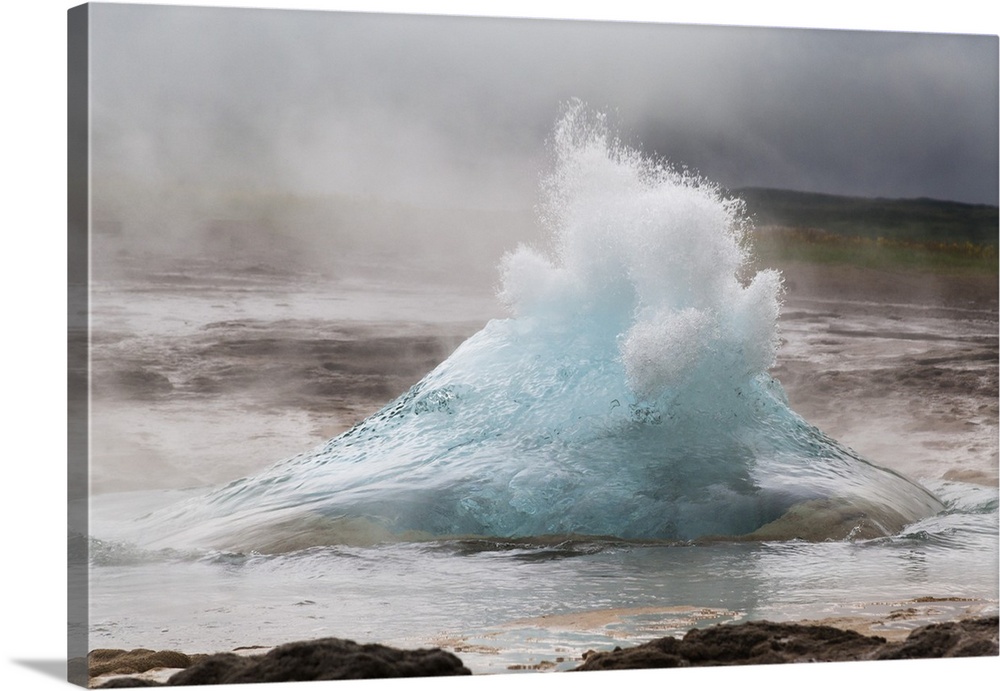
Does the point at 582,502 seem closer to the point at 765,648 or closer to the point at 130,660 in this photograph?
the point at 765,648

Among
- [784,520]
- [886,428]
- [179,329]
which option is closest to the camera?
[179,329]

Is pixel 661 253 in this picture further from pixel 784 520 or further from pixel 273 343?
pixel 273 343

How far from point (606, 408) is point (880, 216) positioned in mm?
2147

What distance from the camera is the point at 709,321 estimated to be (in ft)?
29.5

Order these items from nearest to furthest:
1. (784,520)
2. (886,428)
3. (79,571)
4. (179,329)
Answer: (79,571), (179,329), (784,520), (886,428)

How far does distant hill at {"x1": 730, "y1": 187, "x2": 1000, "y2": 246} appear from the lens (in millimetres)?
9344

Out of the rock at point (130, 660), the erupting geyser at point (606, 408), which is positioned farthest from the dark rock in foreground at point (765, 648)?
the rock at point (130, 660)

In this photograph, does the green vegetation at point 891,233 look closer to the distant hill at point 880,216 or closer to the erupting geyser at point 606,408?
the distant hill at point 880,216

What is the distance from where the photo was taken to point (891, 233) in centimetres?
959

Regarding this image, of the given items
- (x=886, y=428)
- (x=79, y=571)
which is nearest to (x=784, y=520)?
(x=886, y=428)

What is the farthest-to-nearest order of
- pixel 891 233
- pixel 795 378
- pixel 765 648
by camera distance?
pixel 891 233 → pixel 795 378 → pixel 765 648

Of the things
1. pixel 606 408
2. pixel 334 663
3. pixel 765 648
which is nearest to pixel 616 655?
pixel 765 648

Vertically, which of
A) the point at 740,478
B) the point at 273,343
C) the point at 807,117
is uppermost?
the point at 807,117

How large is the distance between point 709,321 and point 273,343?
8.03ft
